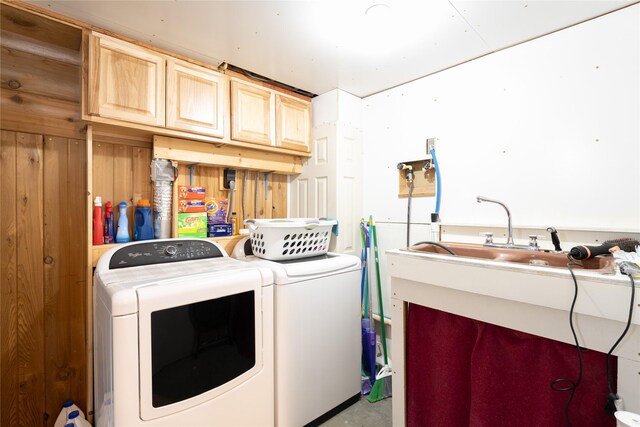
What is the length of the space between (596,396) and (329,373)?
3.99 ft

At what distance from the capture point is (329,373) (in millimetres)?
1759

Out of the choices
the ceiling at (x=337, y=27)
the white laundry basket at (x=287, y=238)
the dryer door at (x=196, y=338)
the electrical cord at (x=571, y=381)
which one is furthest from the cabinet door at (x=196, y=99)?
the electrical cord at (x=571, y=381)

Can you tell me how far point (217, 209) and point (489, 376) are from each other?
6.02ft

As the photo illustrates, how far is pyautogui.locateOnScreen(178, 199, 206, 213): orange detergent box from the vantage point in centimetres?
193

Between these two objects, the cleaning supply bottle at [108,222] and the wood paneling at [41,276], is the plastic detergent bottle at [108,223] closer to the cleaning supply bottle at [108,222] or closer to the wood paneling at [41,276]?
the cleaning supply bottle at [108,222]

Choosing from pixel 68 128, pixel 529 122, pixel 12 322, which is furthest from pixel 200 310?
pixel 529 122

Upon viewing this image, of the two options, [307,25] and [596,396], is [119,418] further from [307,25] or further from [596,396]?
[307,25]

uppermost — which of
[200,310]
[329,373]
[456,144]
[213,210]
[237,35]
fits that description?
[237,35]

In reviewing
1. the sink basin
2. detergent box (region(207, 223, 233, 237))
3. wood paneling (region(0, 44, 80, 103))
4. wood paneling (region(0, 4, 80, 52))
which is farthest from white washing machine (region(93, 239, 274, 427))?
wood paneling (region(0, 4, 80, 52))

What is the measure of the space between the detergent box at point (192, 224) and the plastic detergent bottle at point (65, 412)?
3.46 ft

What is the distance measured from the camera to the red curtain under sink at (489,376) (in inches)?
37.8

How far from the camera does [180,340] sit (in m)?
1.23

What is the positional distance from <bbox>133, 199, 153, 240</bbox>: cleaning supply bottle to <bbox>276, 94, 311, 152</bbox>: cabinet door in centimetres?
99

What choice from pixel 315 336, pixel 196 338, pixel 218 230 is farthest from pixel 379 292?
pixel 196 338
